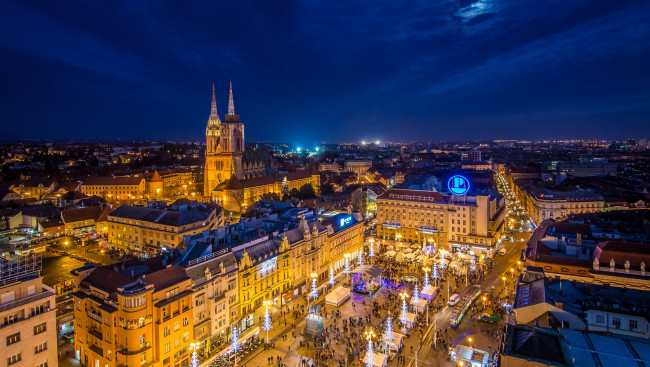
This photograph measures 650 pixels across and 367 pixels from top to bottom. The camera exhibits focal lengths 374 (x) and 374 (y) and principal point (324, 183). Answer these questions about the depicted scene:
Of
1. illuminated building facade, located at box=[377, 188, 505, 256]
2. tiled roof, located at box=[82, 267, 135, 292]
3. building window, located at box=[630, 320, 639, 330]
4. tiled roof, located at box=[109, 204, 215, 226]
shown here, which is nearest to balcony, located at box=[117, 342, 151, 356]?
tiled roof, located at box=[82, 267, 135, 292]

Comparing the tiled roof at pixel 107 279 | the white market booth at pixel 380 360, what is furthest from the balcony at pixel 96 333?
the white market booth at pixel 380 360

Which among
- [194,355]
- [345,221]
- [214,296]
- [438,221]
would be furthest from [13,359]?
[438,221]

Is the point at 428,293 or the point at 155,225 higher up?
the point at 155,225

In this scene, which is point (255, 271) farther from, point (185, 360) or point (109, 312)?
point (109, 312)

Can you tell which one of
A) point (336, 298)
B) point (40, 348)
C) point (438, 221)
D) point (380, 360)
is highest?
point (438, 221)

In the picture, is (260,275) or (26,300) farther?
(260,275)

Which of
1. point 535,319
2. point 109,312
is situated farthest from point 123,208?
point 535,319

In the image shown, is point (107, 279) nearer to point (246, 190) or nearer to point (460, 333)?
point (460, 333)

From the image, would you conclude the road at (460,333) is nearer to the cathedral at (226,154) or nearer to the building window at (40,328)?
the building window at (40,328)
